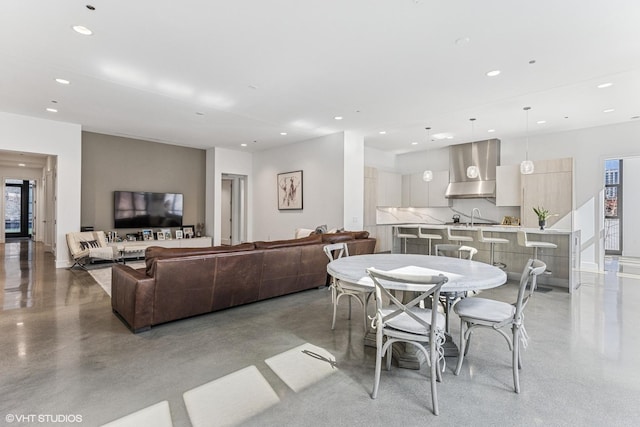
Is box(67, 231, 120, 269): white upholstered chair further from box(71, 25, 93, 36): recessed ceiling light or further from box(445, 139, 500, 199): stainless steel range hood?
box(445, 139, 500, 199): stainless steel range hood

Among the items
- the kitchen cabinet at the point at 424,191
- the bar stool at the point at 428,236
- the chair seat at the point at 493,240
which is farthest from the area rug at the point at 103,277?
the kitchen cabinet at the point at 424,191

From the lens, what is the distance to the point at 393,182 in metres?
9.48

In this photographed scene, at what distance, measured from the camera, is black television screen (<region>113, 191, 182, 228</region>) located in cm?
776

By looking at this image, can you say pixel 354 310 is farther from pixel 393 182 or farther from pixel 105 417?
pixel 393 182

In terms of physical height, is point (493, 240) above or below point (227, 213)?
below

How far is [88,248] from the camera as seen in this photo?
6477 mm

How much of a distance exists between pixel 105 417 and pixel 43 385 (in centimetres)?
73

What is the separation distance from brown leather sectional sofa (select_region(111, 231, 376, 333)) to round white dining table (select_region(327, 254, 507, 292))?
142 cm

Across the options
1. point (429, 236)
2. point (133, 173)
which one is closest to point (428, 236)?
point (429, 236)

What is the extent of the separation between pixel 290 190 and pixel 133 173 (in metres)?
4.00

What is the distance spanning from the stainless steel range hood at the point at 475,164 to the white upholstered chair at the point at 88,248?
8236mm

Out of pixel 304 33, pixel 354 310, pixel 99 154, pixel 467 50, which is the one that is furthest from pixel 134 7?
pixel 99 154

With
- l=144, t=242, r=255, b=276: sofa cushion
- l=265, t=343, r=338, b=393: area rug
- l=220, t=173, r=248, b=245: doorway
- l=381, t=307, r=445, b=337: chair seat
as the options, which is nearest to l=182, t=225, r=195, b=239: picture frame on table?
l=220, t=173, r=248, b=245: doorway

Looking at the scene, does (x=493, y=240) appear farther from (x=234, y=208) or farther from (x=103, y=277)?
(x=234, y=208)
